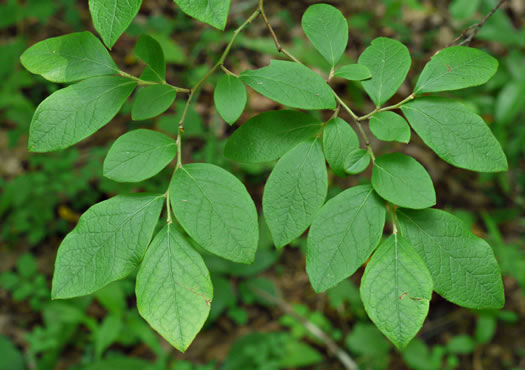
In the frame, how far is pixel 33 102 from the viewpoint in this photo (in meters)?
2.89

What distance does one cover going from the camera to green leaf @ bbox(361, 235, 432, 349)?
0.82m

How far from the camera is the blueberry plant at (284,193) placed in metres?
0.86

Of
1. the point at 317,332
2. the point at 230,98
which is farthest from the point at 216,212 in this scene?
the point at 317,332

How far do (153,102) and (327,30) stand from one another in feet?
1.46

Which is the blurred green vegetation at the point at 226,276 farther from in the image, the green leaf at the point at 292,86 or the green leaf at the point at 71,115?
the green leaf at the point at 292,86

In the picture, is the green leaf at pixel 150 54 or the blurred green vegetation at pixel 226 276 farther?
the blurred green vegetation at pixel 226 276

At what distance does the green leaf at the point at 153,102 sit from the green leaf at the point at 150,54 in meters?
0.03

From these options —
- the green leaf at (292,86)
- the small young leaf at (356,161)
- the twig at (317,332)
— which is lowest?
the twig at (317,332)

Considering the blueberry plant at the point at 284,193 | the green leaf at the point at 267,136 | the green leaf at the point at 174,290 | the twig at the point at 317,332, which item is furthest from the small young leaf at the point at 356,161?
the twig at the point at 317,332

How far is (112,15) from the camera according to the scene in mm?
811

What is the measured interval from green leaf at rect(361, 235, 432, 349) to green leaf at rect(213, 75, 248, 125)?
0.42m

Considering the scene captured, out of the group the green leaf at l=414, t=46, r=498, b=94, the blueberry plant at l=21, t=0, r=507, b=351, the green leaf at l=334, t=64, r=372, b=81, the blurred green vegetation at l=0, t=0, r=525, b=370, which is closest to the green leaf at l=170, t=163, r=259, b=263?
the blueberry plant at l=21, t=0, r=507, b=351

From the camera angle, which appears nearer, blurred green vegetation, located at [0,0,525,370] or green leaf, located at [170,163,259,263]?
green leaf, located at [170,163,259,263]

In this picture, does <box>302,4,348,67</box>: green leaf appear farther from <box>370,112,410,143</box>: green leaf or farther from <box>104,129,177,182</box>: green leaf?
<box>104,129,177,182</box>: green leaf
